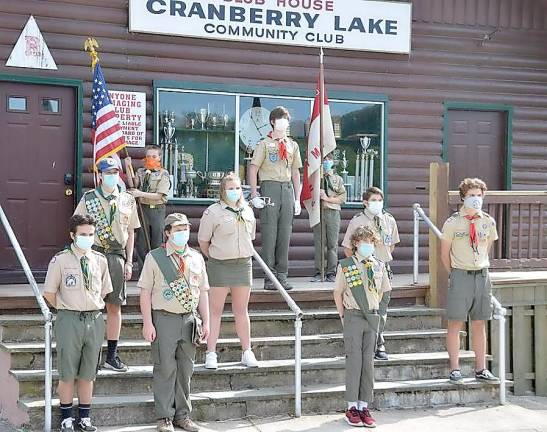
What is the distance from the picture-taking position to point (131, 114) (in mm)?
9586

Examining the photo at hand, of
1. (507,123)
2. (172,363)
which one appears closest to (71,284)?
(172,363)

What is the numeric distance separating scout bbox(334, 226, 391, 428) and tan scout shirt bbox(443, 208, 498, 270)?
4.04 ft

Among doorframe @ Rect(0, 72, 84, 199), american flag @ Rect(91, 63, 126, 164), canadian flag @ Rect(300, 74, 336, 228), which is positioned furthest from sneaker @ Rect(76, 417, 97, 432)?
doorframe @ Rect(0, 72, 84, 199)

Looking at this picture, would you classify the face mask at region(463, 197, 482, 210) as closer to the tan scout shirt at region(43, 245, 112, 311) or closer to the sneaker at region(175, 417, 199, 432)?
the sneaker at region(175, 417, 199, 432)

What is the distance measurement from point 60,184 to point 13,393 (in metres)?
3.33

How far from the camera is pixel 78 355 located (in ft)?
19.5

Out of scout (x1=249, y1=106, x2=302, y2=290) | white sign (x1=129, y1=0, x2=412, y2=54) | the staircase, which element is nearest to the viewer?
the staircase

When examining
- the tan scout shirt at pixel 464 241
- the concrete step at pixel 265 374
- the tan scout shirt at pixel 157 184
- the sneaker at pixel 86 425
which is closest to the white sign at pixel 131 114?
the tan scout shirt at pixel 157 184

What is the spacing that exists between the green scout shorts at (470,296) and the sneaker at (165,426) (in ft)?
9.38

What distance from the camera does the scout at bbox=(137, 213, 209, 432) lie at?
609cm

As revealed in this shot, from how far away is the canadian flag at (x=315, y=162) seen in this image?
883 cm

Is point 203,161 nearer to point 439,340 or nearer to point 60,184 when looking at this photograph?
point 60,184

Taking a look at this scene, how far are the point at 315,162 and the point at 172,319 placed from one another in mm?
3298

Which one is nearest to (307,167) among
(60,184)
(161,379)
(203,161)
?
(203,161)
